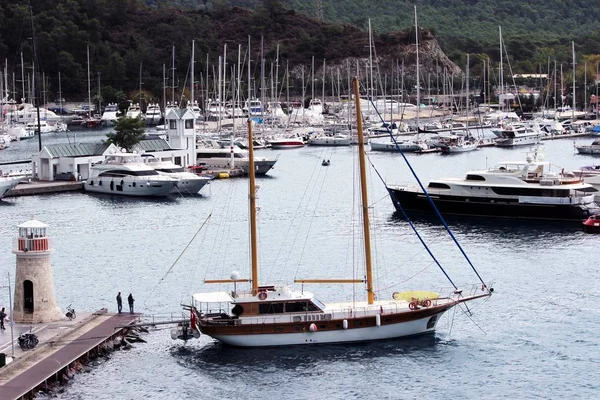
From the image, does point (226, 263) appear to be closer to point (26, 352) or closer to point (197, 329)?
point (197, 329)

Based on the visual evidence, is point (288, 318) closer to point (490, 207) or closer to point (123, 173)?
point (490, 207)

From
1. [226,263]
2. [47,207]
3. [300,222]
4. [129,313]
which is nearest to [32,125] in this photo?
[47,207]

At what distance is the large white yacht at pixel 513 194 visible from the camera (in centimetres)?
9419

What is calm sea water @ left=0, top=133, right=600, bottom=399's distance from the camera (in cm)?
5378

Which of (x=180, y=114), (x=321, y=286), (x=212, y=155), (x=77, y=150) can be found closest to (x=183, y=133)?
(x=180, y=114)

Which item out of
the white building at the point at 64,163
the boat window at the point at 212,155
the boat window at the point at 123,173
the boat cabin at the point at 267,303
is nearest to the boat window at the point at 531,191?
the boat window at the point at 123,173

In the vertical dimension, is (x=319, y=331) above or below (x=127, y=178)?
below

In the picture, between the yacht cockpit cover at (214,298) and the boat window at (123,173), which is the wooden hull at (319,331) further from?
the boat window at (123,173)

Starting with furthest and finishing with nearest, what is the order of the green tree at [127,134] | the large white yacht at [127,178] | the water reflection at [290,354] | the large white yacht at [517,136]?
the large white yacht at [517,136]
the green tree at [127,134]
the large white yacht at [127,178]
the water reflection at [290,354]

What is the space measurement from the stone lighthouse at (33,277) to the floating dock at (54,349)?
0.64m

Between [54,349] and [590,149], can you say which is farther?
[590,149]

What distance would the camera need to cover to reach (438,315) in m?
59.4

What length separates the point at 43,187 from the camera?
111688mm

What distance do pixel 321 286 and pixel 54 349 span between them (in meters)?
18.7
